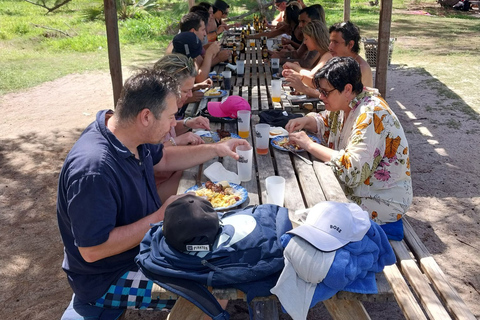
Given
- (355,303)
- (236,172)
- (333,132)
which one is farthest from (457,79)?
(355,303)

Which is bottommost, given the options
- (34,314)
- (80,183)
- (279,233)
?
(34,314)

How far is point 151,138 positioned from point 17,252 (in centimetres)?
240

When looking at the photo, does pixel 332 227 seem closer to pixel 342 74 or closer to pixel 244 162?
pixel 244 162

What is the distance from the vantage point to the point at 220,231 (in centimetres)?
181

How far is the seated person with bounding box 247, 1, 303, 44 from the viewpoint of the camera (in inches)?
290

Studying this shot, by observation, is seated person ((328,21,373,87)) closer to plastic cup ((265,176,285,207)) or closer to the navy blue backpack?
plastic cup ((265,176,285,207))

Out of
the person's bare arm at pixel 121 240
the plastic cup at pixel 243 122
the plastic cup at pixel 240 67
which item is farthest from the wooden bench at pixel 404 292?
the plastic cup at pixel 240 67

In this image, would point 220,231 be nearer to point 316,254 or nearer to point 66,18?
point 316,254

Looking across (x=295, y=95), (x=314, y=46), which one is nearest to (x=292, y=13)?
(x=314, y=46)

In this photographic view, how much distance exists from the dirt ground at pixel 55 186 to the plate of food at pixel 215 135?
1208 mm

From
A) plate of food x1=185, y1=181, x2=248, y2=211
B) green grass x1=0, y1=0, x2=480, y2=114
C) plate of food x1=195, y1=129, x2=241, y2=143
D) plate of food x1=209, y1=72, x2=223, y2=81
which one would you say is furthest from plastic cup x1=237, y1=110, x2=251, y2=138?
green grass x1=0, y1=0, x2=480, y2=114

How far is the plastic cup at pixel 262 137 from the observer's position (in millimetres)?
3000

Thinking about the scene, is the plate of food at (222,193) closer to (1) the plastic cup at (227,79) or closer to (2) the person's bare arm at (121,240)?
(2) the person's bare arm at (121,240)

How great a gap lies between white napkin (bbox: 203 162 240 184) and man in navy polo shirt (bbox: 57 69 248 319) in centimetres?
38
